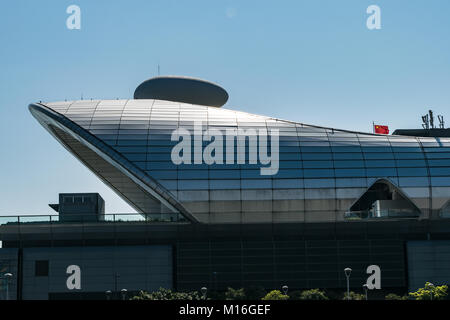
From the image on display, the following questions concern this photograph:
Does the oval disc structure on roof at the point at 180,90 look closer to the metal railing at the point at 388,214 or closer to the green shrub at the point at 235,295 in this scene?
the metal railing at the point at 388,214

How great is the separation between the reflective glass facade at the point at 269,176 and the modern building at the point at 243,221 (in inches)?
5.3

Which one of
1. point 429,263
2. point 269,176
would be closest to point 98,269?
point 269,176

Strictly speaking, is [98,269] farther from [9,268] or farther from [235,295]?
[235,295]

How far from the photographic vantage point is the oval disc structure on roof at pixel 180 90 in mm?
105312

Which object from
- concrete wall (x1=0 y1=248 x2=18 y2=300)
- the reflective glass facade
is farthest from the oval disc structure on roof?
concrete wall (x1=0 y1=248 x2=18 y2=300)

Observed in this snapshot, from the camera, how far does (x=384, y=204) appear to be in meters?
82.8

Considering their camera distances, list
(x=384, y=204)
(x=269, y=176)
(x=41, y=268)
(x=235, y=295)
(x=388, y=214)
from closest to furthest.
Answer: (x=235, y=295) → (x=41, y=268) → (x=269, y=176) → (x=388, y=214) → (x=384, y=204)

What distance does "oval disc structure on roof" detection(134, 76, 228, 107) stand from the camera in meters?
105

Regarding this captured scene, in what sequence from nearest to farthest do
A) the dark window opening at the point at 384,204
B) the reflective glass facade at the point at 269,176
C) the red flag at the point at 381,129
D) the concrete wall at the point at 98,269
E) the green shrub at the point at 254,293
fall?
1. the green shrub at the point at 254,293
2. the concrete wall at the point at 98,269
3. the reflective glass facade at the point at 269,176
4. the dark window opening at the point at 384,204
5. the red flag at the point at 381,129

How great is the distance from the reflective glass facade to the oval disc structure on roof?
2134 cm

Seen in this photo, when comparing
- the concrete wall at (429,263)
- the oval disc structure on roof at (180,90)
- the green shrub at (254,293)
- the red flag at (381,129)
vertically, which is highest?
the oval disc structure on roof at (180,90)

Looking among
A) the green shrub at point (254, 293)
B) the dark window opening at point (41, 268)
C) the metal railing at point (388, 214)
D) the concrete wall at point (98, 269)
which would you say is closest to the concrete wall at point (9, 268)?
the concrete wall at point (98, 269)

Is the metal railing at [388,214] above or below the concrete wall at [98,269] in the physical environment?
above

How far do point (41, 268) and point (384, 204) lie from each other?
42.8 m
